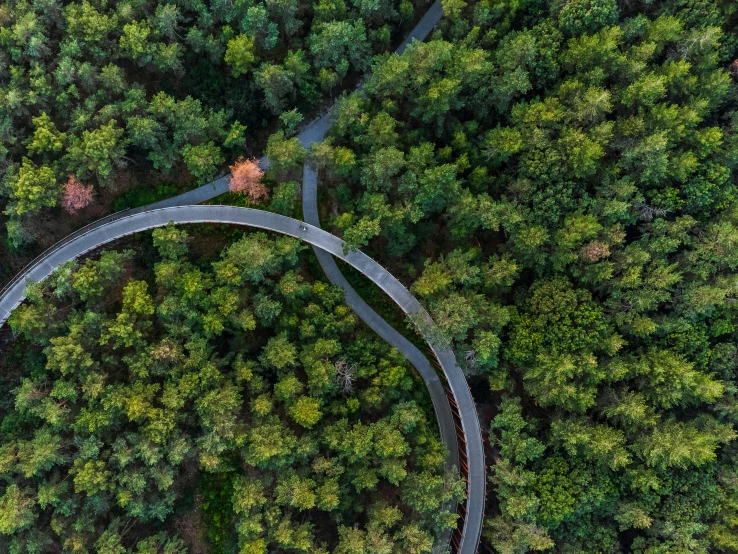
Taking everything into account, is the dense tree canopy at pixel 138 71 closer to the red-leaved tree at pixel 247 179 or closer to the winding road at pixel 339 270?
the red-leaved tree at pixel 247 179

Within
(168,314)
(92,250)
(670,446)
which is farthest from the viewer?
(92,250)

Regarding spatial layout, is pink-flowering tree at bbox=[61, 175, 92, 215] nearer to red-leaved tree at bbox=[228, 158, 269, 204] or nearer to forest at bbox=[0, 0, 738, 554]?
forest at bbox=[0, 0, 738, 554]

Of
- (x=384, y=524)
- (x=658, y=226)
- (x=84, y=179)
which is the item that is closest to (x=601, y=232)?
(x=658, y=226)

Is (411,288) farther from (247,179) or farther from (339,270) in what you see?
(247,179)

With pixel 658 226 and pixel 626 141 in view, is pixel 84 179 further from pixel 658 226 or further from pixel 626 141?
pixel 658 226

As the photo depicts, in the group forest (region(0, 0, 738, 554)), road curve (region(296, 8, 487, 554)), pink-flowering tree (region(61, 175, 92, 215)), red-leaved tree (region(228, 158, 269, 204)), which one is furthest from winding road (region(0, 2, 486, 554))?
pink-flowering tree (region(61, 175, 92, 215))

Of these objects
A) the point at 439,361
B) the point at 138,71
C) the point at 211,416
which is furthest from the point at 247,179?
the point at 439,361
